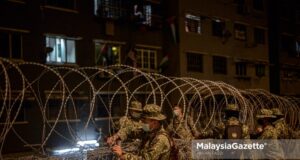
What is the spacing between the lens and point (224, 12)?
38562 millimetres

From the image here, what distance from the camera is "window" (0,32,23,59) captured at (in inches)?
912

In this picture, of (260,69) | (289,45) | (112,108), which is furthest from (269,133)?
(289,45)

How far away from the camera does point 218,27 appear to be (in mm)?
37812

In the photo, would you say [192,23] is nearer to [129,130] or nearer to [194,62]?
[194,62]

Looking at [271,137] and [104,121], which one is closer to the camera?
[271,137]

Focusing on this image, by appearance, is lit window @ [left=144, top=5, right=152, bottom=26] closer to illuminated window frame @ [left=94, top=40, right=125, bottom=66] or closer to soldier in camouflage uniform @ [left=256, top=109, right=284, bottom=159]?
illuminated window frame @ [left=94, top=40, right=125, bottom=66]

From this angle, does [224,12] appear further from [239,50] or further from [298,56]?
[298,56]

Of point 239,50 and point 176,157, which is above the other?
point 239,50

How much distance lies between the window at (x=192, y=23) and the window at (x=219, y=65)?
9.53ft

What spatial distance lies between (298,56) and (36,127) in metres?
32.3

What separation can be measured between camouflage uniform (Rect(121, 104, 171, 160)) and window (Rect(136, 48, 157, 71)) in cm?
2397

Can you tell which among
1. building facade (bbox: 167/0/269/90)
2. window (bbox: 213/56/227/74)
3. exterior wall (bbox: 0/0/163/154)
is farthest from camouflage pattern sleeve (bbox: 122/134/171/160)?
window (bbox: 213/56/227/74)

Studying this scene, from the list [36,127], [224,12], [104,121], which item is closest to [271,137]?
[36,127]

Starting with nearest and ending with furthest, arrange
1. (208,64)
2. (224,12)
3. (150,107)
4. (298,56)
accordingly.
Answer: (150,107) → (208,64) → (224,12) → (298,56)
